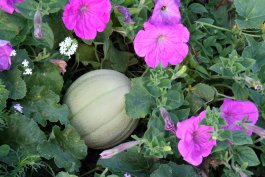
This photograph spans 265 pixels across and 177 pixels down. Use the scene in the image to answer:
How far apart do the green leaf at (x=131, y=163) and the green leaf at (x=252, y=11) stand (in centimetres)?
71

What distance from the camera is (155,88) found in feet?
6.94

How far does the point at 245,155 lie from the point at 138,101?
47 cm

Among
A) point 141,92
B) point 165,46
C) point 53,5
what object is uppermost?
point 53,5

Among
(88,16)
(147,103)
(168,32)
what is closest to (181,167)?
(147,103)

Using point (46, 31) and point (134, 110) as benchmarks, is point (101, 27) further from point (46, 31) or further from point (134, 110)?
point (134, 110)

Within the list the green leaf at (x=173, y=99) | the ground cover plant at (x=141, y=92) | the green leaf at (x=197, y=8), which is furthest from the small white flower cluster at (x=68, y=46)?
the green leaf at (x=197, y=8)

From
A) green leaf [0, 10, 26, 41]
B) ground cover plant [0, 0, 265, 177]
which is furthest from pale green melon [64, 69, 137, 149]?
A: green leaf [0, 10, 26, 41]

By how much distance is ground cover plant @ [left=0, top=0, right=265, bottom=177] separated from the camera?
2066 mm

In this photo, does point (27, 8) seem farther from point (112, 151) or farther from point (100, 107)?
point (112, 151)

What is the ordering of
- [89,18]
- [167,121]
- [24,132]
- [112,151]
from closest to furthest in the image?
[112,151]
[167,121]
[24,132]
[89,18]

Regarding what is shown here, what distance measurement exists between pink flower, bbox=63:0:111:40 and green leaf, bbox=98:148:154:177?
50 cm

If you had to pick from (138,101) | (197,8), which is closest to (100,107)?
(138,101)

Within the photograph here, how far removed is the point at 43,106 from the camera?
2.27 metres

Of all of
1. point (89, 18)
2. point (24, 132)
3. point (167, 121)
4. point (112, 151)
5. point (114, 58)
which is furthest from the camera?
point (114, 58)
